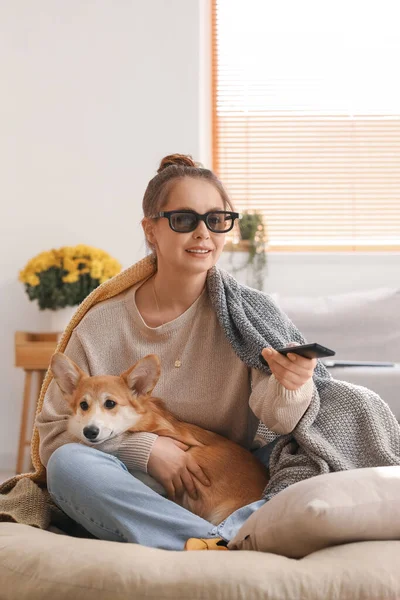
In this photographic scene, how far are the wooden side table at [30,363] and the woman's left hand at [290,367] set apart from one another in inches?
93.5


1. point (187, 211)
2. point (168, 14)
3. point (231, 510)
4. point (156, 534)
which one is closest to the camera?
point (156, 534)

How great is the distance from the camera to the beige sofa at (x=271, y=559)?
126 centimetres

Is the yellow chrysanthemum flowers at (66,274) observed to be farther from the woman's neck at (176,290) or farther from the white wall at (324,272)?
the woman's neck at (176,290)

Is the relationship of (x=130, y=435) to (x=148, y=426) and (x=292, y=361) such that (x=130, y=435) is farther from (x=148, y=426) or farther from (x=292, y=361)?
(x=292, y=361)

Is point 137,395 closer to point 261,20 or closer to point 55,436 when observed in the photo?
point 55,436

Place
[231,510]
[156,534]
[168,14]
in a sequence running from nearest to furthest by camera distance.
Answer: [156,534] → [231,510] → [168,14]

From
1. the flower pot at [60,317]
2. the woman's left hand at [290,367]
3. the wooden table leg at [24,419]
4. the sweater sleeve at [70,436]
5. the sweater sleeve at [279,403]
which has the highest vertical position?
the woman's left hand at [290,367]

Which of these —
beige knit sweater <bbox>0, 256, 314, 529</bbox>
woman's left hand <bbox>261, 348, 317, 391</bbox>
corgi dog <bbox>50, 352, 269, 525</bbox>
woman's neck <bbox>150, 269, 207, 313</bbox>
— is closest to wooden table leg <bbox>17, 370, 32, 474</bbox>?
beige knit sweater <bbox>0, 256, 314, 529</bbox>

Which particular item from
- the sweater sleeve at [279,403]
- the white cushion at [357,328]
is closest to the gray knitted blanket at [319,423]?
the sweater sleeve at [279,403]

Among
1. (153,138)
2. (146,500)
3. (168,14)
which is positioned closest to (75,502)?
(146,500)

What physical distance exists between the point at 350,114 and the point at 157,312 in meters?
2.82

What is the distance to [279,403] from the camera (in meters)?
1.86

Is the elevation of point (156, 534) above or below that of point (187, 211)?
below

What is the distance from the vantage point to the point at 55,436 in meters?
2.01
